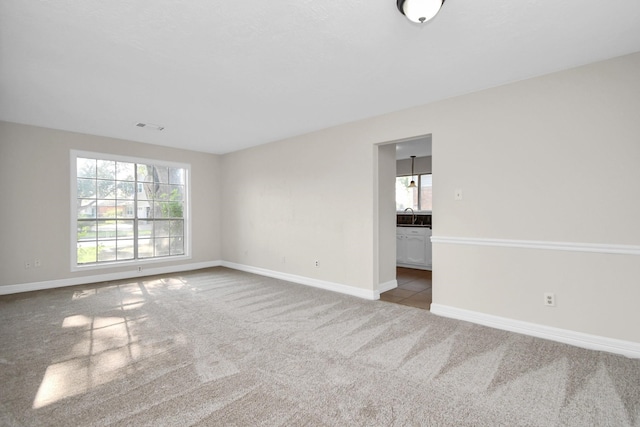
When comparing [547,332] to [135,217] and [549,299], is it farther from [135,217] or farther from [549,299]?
[135,217]

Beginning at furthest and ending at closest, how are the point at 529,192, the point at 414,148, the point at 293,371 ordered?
1. the point at 414,148
2. the point at 529,192
3. the point at 293,371

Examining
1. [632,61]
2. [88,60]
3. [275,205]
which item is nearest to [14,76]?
[88,60]

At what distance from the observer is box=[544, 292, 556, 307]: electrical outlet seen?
2.91m

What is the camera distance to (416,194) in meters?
7.55

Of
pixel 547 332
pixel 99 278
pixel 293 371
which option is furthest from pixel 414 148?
pixel 99 278

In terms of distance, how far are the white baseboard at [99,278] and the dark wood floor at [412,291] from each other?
4.11 meters

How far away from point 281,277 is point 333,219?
62.4 inches

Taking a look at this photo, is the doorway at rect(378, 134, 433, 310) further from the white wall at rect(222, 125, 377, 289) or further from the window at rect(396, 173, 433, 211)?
the white wall at rect(222, 125, 377, 289)

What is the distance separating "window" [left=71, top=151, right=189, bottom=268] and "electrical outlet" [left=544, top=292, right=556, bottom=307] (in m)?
6.15

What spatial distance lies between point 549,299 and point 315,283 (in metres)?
3.07

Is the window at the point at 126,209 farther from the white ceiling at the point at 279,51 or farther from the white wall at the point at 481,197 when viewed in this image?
the white ceiling at the point at 279,51

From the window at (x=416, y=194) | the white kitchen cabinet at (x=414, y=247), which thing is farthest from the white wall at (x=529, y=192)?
the window at (x=416, y=194)

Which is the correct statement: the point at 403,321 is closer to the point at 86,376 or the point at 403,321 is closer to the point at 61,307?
the point at 86,376

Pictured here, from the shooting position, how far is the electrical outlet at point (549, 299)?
2.91 meters
